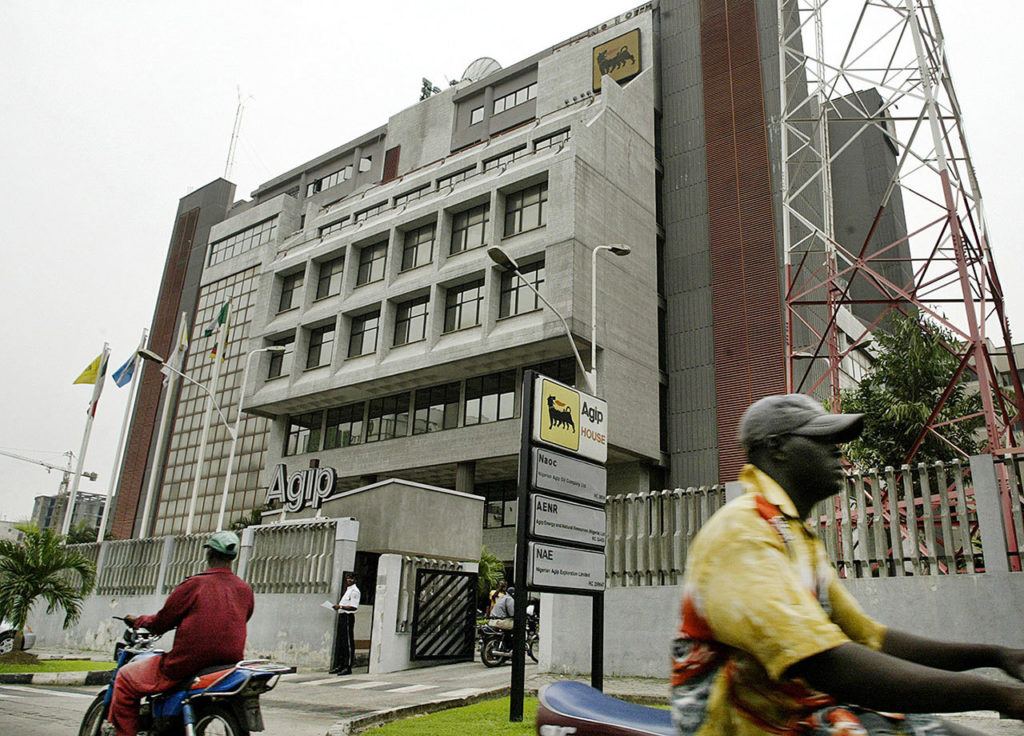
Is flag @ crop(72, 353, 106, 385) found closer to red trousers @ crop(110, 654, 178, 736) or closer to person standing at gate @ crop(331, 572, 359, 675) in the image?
person standing at gate @ crop(331, 572, 359, 675)

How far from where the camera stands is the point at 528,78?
145 feet

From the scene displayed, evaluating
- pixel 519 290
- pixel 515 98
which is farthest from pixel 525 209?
pixel 515 98

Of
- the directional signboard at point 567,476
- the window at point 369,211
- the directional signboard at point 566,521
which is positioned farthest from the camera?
the window at point 369,211

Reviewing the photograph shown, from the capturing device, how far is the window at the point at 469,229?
34.3 m

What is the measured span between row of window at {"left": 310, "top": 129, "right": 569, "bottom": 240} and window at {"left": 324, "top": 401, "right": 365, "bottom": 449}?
9.11m

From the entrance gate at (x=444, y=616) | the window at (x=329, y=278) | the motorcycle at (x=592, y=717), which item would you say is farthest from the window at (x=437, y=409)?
the motorcycle at (x=592, y=717)

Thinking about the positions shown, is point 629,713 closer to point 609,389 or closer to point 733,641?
point 733,641

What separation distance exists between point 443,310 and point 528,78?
1754 centimetres

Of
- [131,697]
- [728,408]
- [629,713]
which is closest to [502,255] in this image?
[131,697]

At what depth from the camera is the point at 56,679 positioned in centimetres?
1252

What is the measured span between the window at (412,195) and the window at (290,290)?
21.6ft

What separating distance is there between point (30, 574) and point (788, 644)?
18.2 m

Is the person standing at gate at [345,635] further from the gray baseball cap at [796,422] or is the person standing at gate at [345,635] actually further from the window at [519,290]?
the window at [519,290]

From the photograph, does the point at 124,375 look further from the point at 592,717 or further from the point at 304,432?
the point at 592,717
